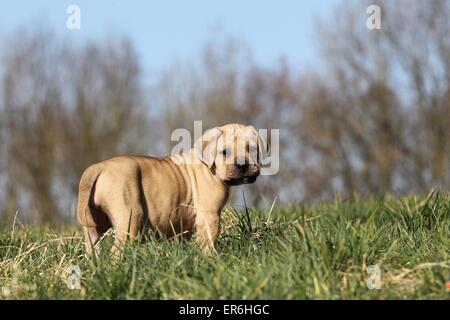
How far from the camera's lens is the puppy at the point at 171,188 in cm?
608

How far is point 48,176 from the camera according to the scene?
24.6 metres

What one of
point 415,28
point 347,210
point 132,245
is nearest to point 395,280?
point 132,245

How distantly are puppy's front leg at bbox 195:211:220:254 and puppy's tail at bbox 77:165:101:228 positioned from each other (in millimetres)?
900

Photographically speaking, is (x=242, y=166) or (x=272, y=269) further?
(x=242, y=166)

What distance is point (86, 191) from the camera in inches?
239

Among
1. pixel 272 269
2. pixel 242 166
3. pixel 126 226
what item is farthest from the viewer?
pixel 242 166

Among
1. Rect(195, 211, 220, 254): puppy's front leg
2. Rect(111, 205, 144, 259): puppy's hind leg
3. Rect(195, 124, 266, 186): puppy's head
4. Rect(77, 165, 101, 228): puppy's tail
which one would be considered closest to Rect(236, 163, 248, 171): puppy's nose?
Rect(195, 124, 266, 186): puppy's head

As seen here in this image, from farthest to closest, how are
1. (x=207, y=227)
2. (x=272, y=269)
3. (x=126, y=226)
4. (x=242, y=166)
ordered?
(x=207, y=227), (x=242, y=166), (x=126, y=226), (x=272, y=269)

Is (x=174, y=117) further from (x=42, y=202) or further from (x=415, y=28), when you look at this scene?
(x=415, y=28)

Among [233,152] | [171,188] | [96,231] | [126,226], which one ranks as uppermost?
[233,152]

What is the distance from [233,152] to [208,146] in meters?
0.26

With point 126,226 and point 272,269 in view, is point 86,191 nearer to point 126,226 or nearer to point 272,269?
point 126,226

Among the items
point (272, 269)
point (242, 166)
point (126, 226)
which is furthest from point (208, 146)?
point (272, 269)
